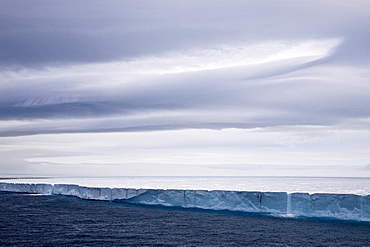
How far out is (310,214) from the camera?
2062 centimetres

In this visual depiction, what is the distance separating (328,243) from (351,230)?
3831 millimetres

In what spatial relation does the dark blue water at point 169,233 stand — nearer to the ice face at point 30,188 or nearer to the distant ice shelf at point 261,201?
the distant ice shelf at point 261,201

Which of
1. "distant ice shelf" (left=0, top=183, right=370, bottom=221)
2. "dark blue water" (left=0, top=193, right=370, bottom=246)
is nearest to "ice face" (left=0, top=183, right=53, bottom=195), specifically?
"distant ice shelf" (left=0, top=183, right=370, bottom=221)

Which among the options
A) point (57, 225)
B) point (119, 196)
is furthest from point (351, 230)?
point (119, 196)

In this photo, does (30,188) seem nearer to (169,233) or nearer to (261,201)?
(261,201)

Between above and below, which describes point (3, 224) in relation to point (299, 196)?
below

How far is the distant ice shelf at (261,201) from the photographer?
19500mm

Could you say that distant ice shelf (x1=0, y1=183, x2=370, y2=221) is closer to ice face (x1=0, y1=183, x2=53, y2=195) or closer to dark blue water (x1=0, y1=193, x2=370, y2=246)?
dark blue water (x1=0, y1=193, x2=370, y2=246)

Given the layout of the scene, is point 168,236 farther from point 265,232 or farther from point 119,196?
point 119,196

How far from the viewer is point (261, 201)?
22484 millimetres

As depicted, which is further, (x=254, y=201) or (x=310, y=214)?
(x=254, y=201)

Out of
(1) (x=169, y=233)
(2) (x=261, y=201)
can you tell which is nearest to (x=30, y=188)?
(2) (x=261, y=201)

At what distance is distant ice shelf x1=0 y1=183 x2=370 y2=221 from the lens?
19500 mm

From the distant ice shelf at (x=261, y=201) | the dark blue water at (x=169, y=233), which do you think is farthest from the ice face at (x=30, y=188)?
the dark blue water at (x=169, y=233)
